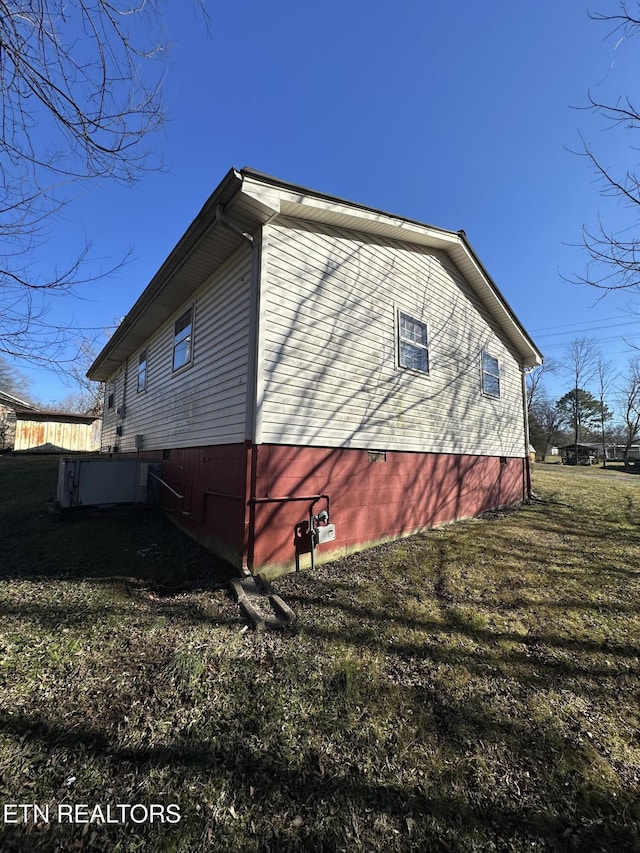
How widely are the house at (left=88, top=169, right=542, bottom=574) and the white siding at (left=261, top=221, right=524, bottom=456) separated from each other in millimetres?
27

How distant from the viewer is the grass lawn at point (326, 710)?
6.67 ft

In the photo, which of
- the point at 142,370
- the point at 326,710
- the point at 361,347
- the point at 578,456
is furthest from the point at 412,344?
the point at 578,456

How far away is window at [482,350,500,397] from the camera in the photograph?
10.0 m

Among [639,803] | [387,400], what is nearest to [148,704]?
[639,803]

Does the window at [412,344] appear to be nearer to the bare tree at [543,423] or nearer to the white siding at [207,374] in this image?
the white siding at [207,374]

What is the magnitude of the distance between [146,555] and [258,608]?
2.61 m

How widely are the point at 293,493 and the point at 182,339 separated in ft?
14.0

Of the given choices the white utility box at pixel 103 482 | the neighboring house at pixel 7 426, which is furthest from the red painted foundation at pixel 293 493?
the neighboring house at pixel 7 426

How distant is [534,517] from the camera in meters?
8.91

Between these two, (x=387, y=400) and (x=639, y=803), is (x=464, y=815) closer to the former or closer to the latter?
(x=639, y=803)

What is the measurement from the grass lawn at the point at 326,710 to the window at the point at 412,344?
386 cm

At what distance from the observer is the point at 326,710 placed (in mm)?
2805

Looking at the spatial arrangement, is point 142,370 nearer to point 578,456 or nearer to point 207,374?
point 207,374

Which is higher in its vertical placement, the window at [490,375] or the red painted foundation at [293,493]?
the window at [490,375]
